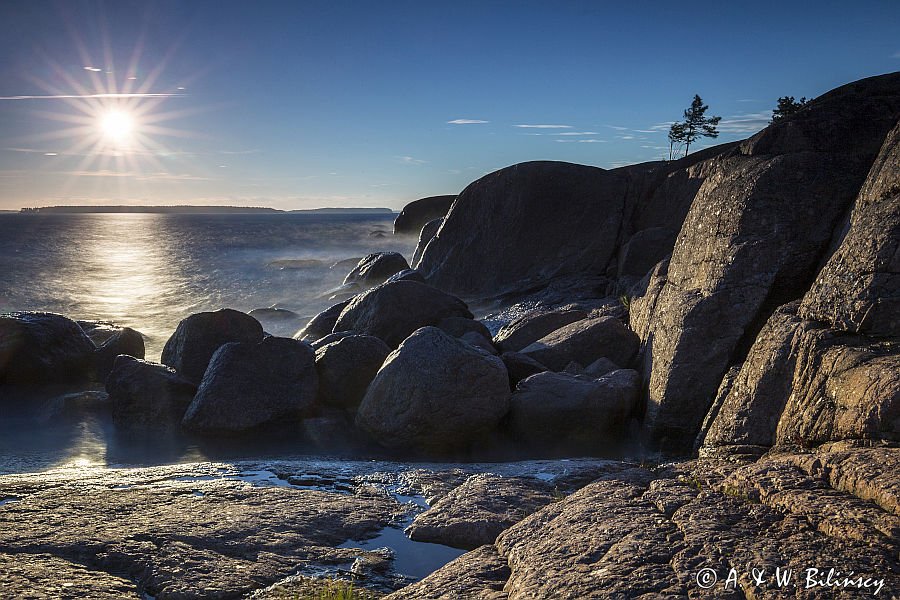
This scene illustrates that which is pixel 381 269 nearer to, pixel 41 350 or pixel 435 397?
pixel 41 350

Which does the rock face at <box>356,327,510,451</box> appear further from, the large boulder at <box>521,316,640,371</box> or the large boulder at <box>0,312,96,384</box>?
the large boulder at <box>0,312,96,384</box>

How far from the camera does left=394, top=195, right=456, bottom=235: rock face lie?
164 ft

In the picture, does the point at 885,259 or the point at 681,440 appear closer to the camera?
the point at 885,259

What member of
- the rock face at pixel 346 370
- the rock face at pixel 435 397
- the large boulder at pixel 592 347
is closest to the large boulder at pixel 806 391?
the rock face at pixel 435 397

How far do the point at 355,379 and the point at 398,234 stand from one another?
44453mm

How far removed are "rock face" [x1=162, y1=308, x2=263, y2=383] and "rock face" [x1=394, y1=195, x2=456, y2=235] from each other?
125 ft

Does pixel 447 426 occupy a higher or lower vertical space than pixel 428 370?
lower

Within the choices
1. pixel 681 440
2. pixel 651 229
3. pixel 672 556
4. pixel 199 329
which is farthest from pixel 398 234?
pixel 672 556

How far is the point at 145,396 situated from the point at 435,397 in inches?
172

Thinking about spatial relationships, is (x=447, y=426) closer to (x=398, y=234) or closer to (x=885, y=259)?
(x=885, y=259)

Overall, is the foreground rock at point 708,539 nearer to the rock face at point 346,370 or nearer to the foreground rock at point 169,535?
the foreground rock at point 169,535

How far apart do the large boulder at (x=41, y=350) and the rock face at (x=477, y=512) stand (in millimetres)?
8881

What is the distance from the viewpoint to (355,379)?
10117 mm

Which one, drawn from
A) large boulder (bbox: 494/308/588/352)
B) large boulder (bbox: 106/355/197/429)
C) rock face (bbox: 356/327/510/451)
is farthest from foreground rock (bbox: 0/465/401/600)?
large boulder (bbox: 494/308/588/352)
